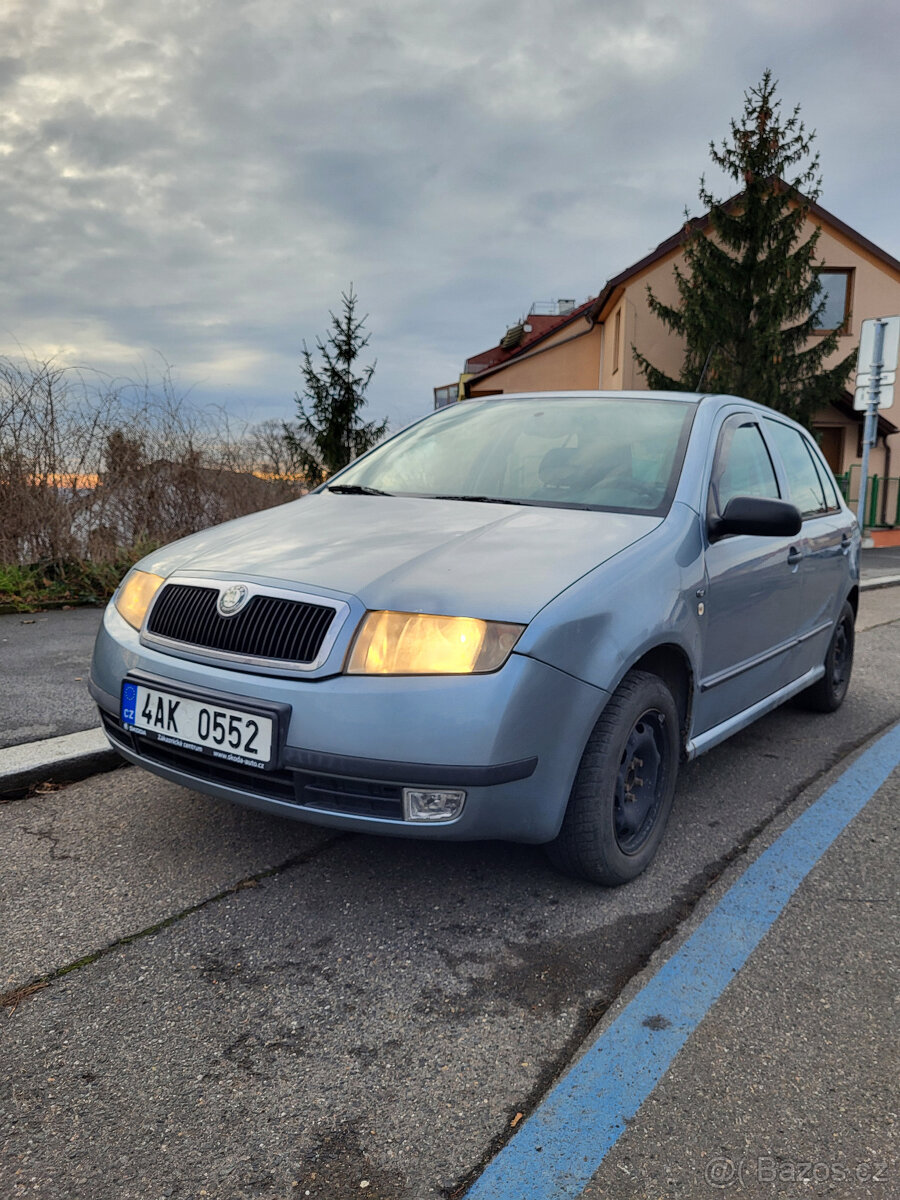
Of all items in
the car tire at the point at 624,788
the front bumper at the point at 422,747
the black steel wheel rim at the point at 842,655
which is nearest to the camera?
the front bumper at the point at 422,747

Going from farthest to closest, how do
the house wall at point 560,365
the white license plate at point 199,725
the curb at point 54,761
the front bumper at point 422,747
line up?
the house wall at point 560,365 → the curb at point 54,761 → the white license plate at point 199,725 → the front bumper at point 422,747

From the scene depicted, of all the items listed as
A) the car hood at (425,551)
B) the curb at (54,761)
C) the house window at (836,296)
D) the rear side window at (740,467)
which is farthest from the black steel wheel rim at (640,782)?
the house window at (836,296)

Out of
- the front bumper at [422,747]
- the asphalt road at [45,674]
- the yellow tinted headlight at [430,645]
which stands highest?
the yellow tinted headlight at [430,645]

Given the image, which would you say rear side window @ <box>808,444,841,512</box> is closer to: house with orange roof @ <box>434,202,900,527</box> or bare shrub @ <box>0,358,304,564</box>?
bare shrub @ <box>0,358,304,564</box>

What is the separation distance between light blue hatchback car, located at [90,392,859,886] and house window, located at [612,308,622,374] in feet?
68.1

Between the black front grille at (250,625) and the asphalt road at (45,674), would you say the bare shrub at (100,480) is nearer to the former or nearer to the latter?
the asphalt road at (45,674)

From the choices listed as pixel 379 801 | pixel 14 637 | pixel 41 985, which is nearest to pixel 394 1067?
pixel 379 801

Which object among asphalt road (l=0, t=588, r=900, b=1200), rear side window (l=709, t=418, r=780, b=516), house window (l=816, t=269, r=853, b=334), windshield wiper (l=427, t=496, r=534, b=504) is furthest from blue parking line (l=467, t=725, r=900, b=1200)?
house window (l=816, t=269, r=853, b=334)

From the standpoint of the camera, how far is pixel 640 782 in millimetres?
2797

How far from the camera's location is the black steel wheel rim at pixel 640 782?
2.69 meters

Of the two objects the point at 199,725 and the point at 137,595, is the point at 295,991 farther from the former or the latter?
the point at 137,595

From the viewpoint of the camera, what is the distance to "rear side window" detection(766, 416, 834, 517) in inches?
163

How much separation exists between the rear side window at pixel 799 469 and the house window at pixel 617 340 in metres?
19.4

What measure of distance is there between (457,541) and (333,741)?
2.43 feet
